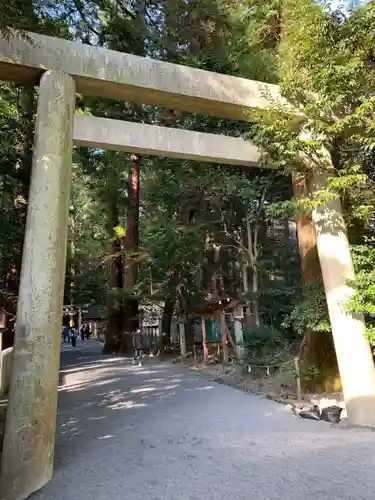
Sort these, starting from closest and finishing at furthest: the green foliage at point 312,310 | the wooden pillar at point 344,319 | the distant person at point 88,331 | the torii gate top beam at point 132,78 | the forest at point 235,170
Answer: the torii gate top beam at point 132,78
the wooden pillar at point 344,319
the forest at point 235,170
the green foliage at point 312,310
the distant person at point 88,331

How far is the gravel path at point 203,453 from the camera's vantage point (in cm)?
318

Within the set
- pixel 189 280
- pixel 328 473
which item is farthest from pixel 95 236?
pixel 328 473

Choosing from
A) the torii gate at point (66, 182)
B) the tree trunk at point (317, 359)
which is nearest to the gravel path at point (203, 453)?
the torii gate at point (66, 182)

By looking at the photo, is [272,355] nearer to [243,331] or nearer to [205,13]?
[243,331]

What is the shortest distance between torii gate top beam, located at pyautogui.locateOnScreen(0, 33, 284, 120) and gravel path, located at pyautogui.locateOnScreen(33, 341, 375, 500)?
4.33 m

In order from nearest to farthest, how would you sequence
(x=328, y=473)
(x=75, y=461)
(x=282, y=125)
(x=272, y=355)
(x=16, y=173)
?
(x=328, y=473) → (x=75, y=461) → (x=282, y=125) → (x=16, y=173) → (x=272, y=355)

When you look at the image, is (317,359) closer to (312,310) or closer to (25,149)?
(312,310)

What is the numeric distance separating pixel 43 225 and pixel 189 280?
36.0 feet

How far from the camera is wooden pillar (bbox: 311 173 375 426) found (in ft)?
16.4

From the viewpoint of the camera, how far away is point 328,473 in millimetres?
3391

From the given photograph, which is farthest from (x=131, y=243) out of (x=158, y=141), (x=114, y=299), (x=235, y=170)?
(x=158, y=141)

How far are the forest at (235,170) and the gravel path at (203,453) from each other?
1.65 meters

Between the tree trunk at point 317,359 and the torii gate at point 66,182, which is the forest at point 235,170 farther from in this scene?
the torii gate at point 66,182

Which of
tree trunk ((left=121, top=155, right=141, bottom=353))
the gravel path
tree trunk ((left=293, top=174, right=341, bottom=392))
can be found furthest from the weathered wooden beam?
tree trunk ((left=121, top=155, right=141, bottom=353))
